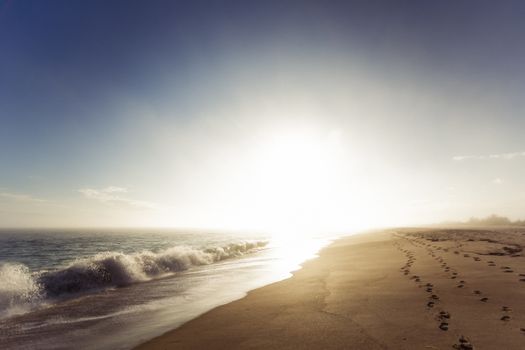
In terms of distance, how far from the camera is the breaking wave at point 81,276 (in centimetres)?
1287

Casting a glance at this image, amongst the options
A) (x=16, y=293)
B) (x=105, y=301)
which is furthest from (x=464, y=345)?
(x=16, y=293)

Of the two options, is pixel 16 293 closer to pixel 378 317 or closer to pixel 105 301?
pixel 105 301

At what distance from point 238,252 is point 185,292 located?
20.9m

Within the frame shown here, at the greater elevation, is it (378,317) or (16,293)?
(378,317)

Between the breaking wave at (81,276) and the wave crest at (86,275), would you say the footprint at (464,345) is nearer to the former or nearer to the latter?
the breaking wave at (81,276)

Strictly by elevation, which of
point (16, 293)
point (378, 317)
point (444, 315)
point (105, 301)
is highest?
point (444, 315)

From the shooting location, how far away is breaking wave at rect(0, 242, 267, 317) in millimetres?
12867

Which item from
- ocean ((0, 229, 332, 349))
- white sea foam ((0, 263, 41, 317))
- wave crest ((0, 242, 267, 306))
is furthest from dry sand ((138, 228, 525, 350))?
wave crest ((0, 242, 267, 306))

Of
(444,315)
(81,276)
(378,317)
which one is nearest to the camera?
(444,315)

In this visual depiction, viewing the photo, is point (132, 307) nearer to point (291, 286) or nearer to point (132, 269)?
point (291, 286)

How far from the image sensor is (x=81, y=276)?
16.2 metres

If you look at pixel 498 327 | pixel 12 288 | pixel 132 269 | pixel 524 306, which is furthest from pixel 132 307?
pixel 524 306

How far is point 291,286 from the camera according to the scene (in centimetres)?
1240

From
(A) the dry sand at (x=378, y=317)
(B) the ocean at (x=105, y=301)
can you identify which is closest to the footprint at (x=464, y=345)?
(A) the dry sand at (x=378, y=317)
